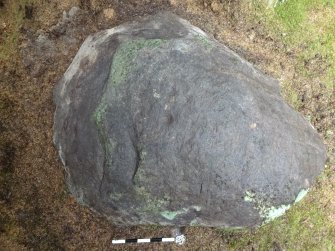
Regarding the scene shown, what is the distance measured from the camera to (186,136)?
2.81m

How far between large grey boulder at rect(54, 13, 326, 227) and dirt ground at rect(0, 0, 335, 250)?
0.61 meters

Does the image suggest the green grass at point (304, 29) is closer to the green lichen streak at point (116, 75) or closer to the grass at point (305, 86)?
the grass at point (305, 86)

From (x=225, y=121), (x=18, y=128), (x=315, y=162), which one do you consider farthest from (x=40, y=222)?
(x=315, y=162)

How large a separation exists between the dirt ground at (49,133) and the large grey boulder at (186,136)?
24.1 inches

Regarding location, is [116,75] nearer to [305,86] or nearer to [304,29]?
[305,86]

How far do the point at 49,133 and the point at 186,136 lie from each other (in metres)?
1.49

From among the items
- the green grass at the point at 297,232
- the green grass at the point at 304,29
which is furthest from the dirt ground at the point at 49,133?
the green grass at the point at 304,29

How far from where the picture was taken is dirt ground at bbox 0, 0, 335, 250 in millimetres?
3857

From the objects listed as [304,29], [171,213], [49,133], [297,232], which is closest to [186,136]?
[171,213]

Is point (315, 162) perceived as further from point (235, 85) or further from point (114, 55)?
point (114, 55)

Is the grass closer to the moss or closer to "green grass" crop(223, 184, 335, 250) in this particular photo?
"green grass" crop(223, 184, 335, 250)

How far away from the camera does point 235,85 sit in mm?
2891

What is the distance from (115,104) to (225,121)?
2.32 ft

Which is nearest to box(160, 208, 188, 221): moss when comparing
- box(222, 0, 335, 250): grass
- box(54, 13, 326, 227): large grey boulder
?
box(54, 13, 326, 227): large grey boulder
